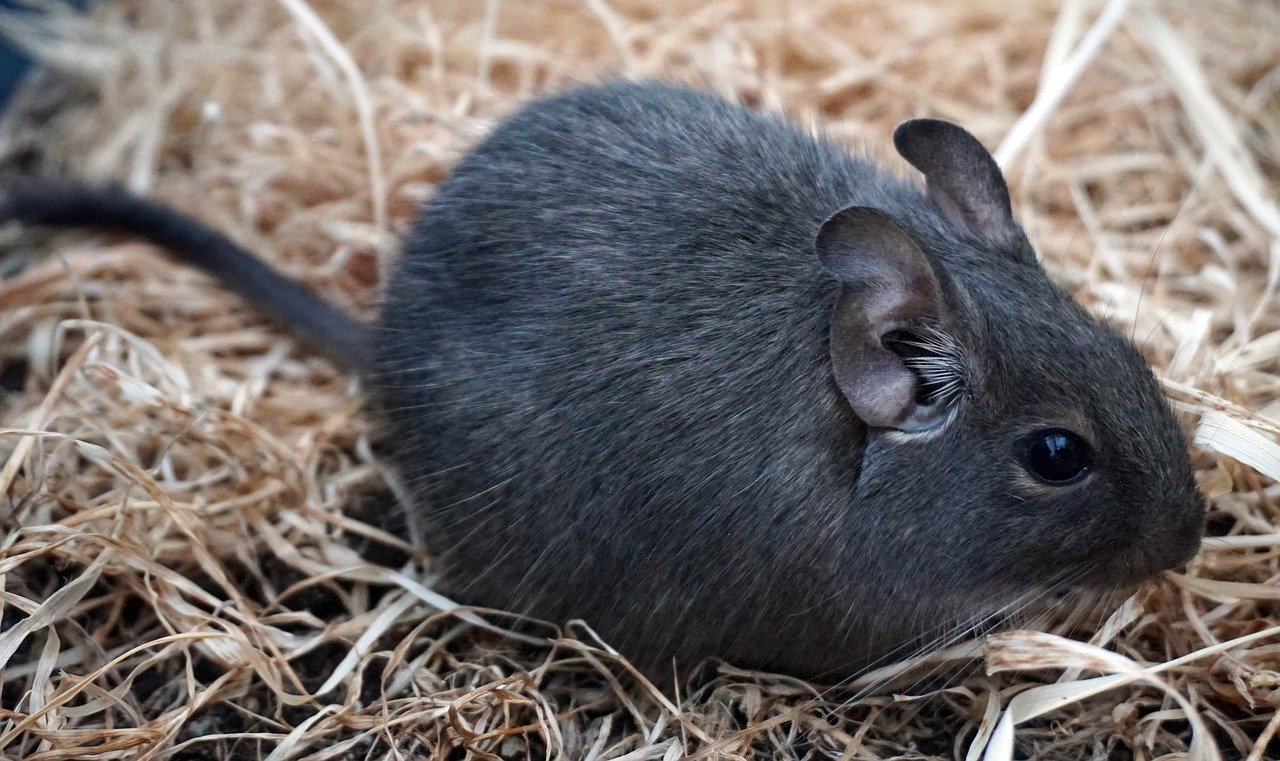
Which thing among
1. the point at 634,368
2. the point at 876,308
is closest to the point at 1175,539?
the point at 876,308

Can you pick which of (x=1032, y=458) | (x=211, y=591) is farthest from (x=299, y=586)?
(x=1032, y=458)

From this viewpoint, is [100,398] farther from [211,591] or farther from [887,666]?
[887,666]

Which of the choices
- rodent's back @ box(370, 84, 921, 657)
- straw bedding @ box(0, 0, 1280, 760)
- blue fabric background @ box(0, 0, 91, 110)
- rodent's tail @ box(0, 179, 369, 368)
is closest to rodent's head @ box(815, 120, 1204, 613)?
rodent's back @ box(370, 84, 921, 657)

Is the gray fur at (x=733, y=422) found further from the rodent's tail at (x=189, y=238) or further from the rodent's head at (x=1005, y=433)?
the rodent's tail at (x=189, y=238)

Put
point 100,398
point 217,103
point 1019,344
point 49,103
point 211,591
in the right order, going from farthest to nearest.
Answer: point 49,103
point 217,103
point 100,398
point 211,591
point 1019,344

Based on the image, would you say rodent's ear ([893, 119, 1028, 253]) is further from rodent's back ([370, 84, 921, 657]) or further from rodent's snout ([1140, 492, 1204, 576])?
rodent's snout ([1140, 492, 1204, 576])

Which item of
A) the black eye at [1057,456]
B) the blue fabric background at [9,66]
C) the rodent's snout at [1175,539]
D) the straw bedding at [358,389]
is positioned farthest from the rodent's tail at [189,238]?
the rodent's snout at [1175,539]
